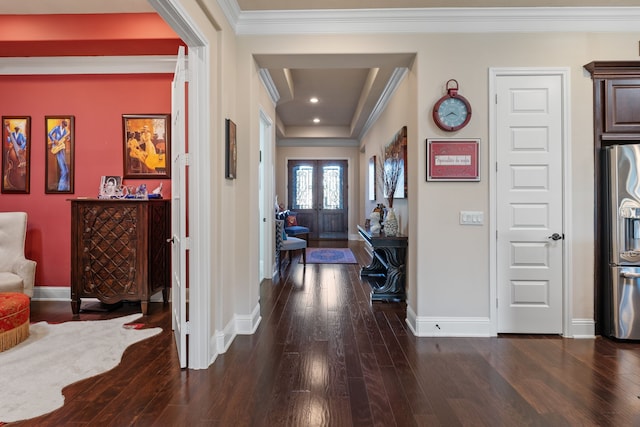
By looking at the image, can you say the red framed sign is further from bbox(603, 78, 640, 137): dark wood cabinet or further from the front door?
the front door

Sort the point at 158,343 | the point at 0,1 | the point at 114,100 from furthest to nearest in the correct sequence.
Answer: the point at 114,100, the point at 0,1, the point at 158,343

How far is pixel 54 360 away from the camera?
8.34 feet

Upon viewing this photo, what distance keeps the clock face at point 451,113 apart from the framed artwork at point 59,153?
13.8 ft

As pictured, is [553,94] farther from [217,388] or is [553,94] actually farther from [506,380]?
[217,388]

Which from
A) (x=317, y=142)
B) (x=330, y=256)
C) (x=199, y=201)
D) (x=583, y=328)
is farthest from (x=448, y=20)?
(x=317, y=142)

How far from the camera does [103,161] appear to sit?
4090 millimetres

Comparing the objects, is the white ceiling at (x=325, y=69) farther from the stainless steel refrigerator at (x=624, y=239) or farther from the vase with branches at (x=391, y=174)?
the stainless steel refrigerator at (x=624, y=239)

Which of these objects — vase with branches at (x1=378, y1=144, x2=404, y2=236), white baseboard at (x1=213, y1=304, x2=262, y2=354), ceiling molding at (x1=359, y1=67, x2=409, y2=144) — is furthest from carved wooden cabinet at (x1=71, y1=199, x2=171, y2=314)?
ceiling molding at (x1=359, y1=67, x2=409, y2=144)

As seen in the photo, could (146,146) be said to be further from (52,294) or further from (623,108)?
(623,108)

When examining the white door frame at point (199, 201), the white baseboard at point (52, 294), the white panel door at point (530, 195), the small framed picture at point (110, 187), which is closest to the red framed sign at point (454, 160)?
the white panel door at point (530, 195)

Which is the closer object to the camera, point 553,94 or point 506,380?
point 506,380

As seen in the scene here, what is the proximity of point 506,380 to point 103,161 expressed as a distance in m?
4.66

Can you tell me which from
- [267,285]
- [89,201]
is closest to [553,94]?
[267,285]

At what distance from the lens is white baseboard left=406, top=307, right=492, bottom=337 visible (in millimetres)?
3047
